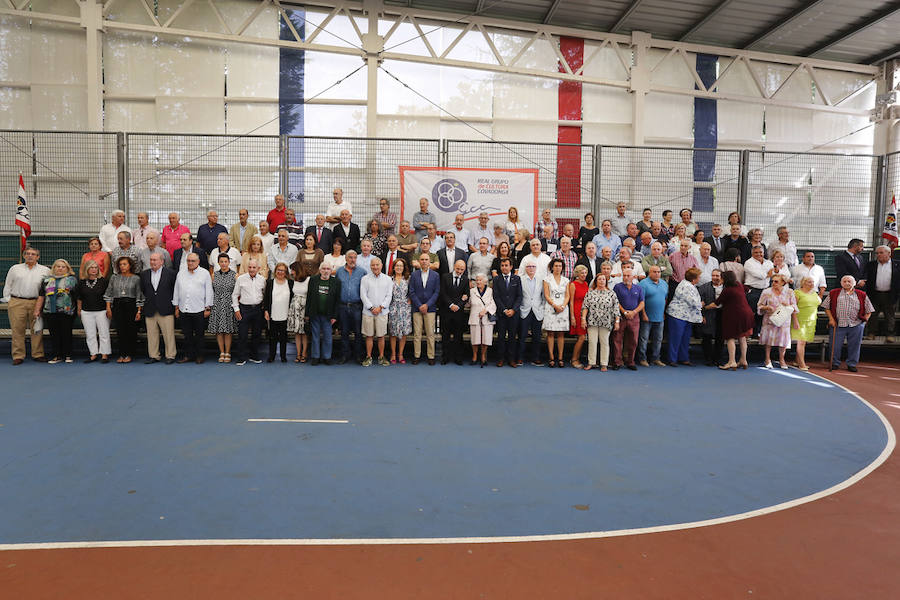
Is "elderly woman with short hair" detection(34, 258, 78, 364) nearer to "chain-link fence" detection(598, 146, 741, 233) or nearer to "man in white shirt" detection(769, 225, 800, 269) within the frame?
"chain-link fence" detection(598, 146, 741, 233)

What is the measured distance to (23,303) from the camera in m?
9.44

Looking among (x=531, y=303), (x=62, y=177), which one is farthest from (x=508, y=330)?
(x=62, y=177)

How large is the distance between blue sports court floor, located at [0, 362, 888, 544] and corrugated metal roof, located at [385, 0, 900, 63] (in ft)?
33.6

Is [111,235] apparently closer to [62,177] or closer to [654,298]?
[62,177]

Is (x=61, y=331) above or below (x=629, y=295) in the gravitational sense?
below

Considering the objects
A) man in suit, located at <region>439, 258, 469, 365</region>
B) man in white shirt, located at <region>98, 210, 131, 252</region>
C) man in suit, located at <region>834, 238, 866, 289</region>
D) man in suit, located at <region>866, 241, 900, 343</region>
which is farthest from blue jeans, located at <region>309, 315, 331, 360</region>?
man in suit, located at <region>866, 241, 900, 343</region>

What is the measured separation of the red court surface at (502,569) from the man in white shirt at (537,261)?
607 centimetres

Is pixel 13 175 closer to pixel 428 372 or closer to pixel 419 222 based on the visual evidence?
pixel 419 222

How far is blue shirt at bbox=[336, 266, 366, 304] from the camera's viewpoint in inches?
373

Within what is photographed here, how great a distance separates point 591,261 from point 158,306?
706 cm

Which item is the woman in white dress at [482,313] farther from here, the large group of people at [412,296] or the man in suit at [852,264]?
the man in suit at [852,264]

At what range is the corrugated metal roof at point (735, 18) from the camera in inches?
559

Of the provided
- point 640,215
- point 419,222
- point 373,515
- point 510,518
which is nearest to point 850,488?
point 510,518

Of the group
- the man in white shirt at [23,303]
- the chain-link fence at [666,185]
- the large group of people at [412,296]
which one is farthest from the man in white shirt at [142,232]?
the chain-link fence at [666,185]
